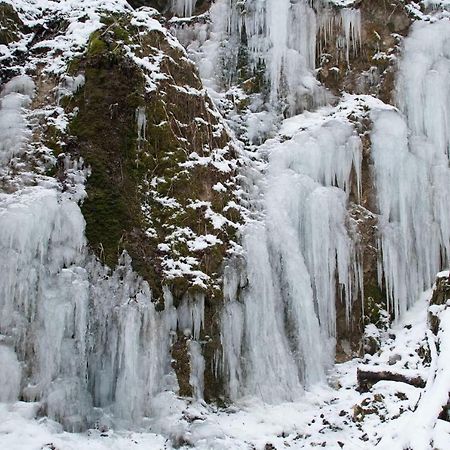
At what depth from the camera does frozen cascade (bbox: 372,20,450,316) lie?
39.3 ft

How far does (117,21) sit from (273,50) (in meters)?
4.55

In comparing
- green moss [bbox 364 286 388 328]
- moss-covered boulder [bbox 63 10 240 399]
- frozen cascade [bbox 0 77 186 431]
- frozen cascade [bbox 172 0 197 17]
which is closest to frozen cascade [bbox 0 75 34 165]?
frozen cascade [bbox 0 77 186 431]

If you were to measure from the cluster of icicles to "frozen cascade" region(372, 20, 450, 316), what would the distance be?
0.03 meters

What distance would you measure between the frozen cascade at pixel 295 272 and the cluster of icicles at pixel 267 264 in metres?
0.02

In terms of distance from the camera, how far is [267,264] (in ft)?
34.8

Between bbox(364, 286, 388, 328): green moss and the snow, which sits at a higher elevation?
bbox(364, 286, 388, 328): green moss

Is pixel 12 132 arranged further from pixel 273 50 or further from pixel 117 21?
pixel 273 50

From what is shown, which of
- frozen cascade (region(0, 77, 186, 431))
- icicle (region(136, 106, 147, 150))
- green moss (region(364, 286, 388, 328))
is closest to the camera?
frozen cascade (region(0, 77, 186, 431))

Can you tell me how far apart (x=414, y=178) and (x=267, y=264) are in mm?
4001

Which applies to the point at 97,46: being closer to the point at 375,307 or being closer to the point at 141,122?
the point at 141,122

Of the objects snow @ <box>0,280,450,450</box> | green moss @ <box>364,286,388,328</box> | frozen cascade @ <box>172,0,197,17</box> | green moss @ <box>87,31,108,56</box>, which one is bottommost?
snow @ <box>0,280,450,450</box>

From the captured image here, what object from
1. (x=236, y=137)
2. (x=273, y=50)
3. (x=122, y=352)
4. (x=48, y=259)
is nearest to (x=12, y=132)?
(x=48, y=259)

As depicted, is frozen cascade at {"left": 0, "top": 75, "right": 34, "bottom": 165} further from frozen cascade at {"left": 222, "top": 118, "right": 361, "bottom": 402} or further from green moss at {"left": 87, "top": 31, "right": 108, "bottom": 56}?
frozen cascade at {"left": 222, "top": 118, "right": 361, "bottom": 402}

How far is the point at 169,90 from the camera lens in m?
10.8
